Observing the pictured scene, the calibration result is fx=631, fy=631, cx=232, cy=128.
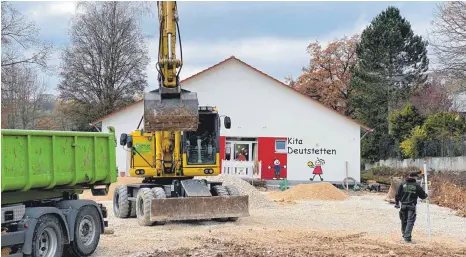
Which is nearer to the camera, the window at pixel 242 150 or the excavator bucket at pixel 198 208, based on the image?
the excavator bucket at pixel 198 208

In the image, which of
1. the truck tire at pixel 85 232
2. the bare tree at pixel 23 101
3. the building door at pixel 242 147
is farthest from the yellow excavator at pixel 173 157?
the bare tree at pixel 23 101

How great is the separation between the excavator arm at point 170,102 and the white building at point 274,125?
781 inches

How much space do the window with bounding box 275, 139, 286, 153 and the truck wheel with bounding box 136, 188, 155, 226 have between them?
19.7m

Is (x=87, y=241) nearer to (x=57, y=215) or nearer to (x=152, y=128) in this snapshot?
(x=57, y=215)

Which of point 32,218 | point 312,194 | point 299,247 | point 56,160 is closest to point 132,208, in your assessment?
point 299,247

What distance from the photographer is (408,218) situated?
524 inches

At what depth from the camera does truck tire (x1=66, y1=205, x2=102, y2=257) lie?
35.4ft

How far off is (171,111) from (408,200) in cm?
580

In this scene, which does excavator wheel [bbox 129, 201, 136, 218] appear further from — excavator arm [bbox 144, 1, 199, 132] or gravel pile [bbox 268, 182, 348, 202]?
gravel pile [bbox 268, 182, 348, 202]

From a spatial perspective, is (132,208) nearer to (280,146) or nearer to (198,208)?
(198,208)

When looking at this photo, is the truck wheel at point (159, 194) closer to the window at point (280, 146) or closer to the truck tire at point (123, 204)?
the truck tire at point (123, 204)

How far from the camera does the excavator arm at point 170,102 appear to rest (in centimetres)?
1501

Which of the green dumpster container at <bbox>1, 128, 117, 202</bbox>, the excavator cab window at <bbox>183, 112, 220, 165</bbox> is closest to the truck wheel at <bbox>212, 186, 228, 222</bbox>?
the excavator cab window at <bbox>183, 112, 220, 165</bbox>

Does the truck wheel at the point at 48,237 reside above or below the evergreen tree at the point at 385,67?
below
